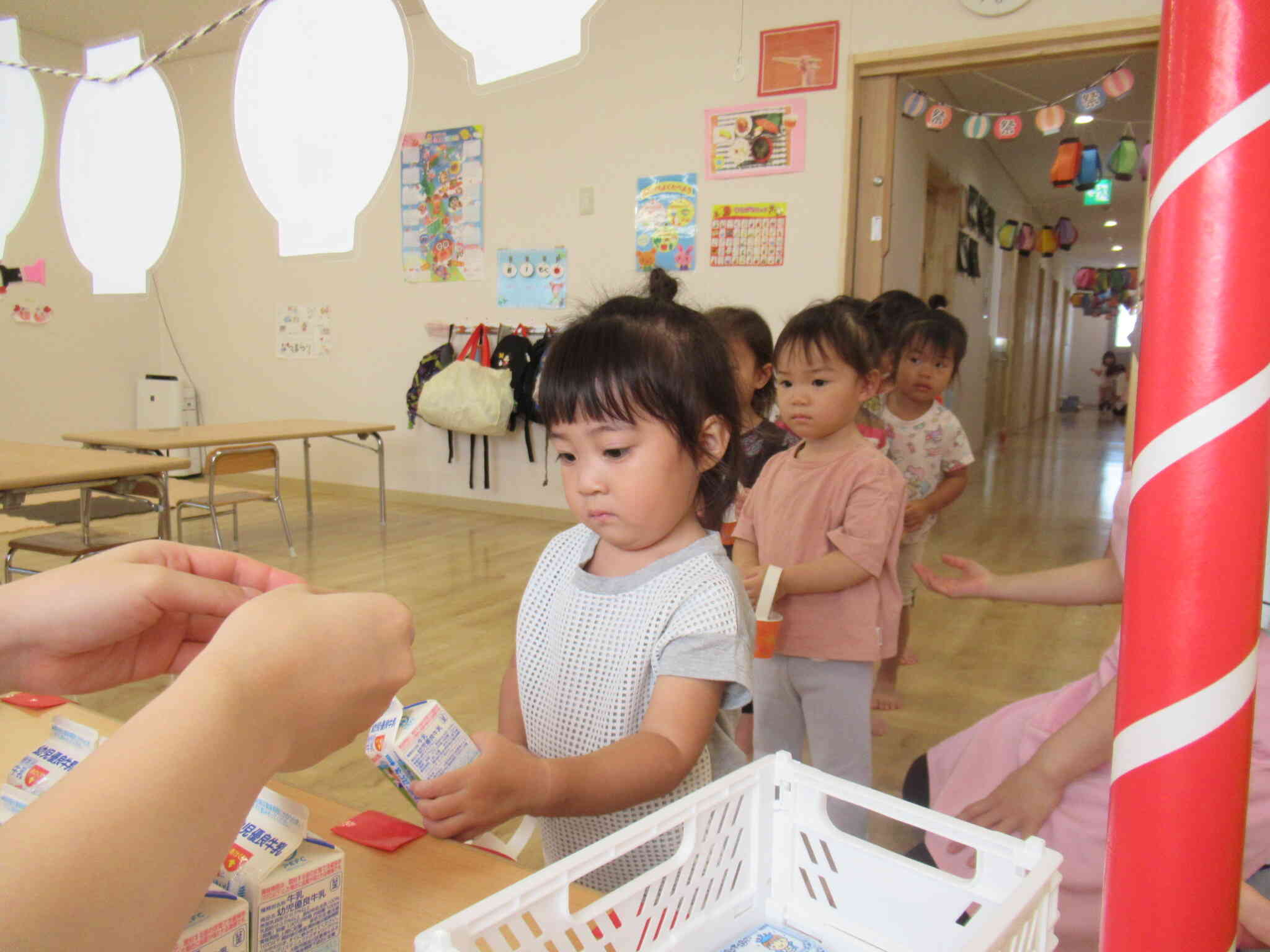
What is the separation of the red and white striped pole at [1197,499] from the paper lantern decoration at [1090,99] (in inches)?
166

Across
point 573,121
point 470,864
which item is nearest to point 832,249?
point 573,121

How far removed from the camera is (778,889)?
606 mm

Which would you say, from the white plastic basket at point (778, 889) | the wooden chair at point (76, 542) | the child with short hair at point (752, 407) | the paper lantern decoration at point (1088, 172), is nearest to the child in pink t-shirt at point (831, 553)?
the child with short hair at point (752, 407)

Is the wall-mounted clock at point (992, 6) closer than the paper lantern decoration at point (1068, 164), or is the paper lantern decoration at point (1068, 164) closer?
the wall-mounted clock at point (992, 6)

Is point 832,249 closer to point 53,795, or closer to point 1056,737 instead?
point 1056,737

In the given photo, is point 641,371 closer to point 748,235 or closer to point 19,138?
point 19,138

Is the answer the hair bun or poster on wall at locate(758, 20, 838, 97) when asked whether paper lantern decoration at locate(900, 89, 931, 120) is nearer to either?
poster on wall at locate(758, 20, 838, 97)

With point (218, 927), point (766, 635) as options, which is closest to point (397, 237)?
point (766, 635)

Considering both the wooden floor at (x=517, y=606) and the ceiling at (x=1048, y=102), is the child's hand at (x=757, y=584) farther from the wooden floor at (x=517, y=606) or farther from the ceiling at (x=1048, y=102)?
the ceiling at (x=1048, y=102)

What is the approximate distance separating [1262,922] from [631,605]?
2.01 feet

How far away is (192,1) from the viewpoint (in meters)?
4.22

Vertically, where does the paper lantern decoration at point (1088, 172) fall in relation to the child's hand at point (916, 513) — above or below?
above

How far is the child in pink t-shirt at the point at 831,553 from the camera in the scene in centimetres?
150

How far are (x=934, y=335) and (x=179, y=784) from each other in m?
2.29
